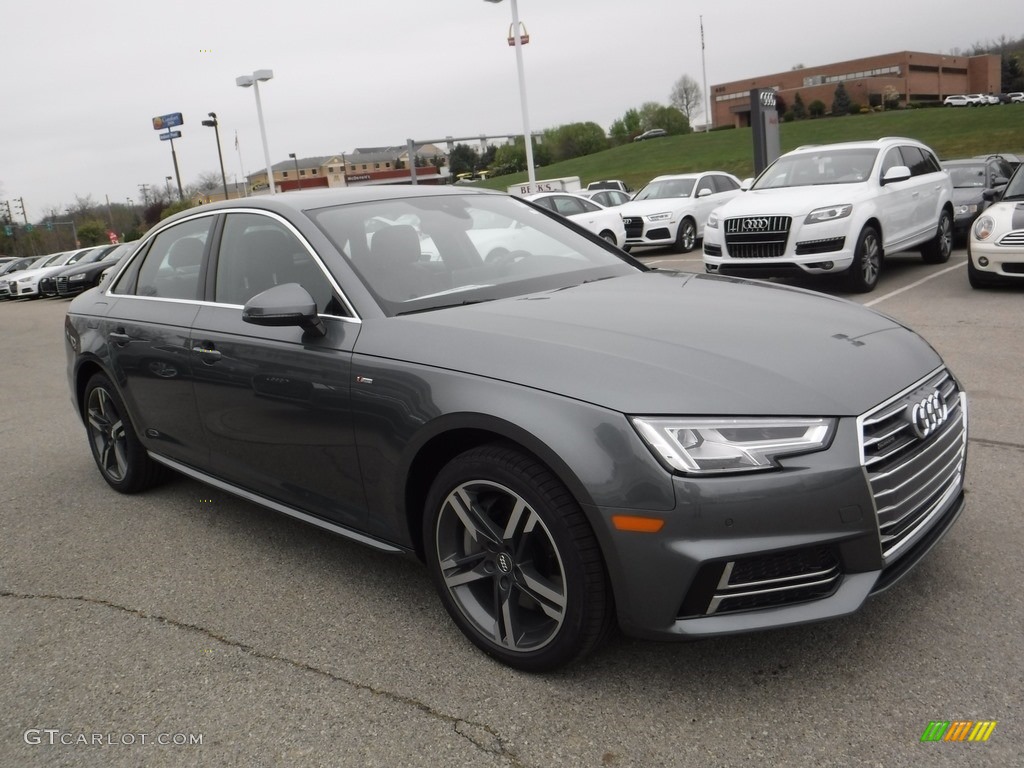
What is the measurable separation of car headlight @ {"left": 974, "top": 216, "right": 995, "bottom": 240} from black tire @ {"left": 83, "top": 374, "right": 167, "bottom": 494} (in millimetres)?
8649

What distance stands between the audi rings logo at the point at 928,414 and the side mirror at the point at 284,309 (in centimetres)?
200

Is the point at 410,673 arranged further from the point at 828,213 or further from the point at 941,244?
the point at 941,244

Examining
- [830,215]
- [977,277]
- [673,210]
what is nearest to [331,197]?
[830,215]

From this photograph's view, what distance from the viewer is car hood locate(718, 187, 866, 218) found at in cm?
1013

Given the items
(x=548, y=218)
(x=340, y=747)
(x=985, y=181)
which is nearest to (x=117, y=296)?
(x=548, y=218)

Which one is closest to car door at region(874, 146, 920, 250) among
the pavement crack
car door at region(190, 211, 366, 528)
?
car door at region(190, 211, 366, 528)

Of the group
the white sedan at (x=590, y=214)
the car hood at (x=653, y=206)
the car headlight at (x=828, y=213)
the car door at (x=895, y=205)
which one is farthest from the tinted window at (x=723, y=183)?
the car headlight at (x=828, y=213)

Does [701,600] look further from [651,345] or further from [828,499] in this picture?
[651,345]

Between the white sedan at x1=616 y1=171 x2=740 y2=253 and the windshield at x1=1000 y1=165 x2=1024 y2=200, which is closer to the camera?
A: the windshield at x1=1000 y1=165 x2=1024 y2=200

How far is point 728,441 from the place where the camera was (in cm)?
232

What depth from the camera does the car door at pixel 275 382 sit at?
125 inches

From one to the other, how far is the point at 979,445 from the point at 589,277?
2.42 m

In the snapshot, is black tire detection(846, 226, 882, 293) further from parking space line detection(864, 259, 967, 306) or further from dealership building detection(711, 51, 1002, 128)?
dealership building detection(711, 51, 1002, 128)
